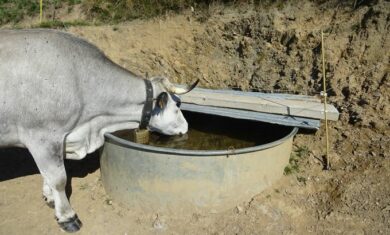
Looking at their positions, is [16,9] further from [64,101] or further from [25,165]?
[64,101]

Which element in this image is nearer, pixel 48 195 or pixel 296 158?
pixel 48 195

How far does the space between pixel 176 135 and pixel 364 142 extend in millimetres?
2472

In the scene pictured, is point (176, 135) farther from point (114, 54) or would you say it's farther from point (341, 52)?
point (114, 54)

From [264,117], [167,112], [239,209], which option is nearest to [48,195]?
[167,112]

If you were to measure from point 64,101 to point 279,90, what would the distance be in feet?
11.6

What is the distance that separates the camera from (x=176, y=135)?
18.9 ft

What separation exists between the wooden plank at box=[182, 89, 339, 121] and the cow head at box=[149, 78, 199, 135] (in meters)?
0.68

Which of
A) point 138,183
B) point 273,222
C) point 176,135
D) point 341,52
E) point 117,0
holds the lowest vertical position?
point 273,222

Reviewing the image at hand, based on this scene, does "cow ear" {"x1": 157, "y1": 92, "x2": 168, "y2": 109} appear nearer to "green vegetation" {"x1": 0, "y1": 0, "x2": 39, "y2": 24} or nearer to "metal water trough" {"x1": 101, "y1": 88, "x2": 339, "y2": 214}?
"metal water trough" {"x1": 101, "y1": 88, "x2": 339, "y2": 214}

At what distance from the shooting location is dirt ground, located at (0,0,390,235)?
5.32 meters

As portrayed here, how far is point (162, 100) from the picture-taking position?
5.17 meters

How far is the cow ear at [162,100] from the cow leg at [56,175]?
3.72ft

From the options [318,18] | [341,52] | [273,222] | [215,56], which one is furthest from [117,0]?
[273,222]

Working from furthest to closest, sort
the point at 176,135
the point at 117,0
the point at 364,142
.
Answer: the point at 117,0 < the point at 364,142 < the point at 176,135
